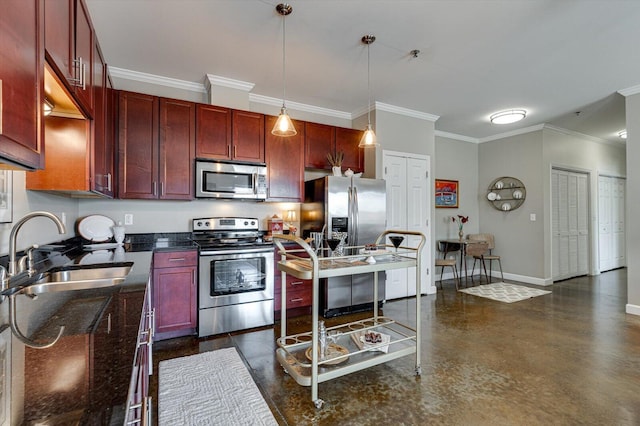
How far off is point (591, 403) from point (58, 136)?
3.84 metres

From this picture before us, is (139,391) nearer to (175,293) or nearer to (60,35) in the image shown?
(60,35)

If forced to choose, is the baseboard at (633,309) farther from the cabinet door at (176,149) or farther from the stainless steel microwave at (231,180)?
the cabinet door at (176,149)

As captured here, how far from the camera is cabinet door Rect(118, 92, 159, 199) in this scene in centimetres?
305

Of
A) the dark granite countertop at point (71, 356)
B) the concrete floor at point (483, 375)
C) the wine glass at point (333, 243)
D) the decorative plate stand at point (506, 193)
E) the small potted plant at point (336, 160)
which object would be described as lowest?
the concrete floor at point (483, 375)

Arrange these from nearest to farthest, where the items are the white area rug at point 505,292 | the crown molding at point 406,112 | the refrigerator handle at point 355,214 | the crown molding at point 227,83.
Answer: the crown molding at point 227,83 < the refrigerator handle at point 355,214 < the crown molding at point 406,112 < the white area rug at point 505,292

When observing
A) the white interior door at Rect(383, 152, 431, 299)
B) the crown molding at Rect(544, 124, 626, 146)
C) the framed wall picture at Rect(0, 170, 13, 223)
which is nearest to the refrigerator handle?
the white interior door at Rect(383, 152, 431, 299)

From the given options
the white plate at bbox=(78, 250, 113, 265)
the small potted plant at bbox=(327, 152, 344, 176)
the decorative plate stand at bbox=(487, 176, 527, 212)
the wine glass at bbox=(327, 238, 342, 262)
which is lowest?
the white plate at bbox=(78, 250, 113, 265)

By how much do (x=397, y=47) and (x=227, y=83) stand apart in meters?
1.93

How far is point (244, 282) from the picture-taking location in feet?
10.6

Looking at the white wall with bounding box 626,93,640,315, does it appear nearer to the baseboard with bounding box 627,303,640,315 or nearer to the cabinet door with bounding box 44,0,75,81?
the baseboard with bounding box 627,303,640,315

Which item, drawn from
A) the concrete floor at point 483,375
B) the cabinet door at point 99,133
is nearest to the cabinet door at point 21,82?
the cabinet door at point 99,133

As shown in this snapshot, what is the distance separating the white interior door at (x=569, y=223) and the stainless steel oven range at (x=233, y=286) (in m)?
5.08

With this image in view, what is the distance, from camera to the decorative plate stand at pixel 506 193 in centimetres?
555

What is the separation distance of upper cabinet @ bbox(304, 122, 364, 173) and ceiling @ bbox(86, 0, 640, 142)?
425mm
